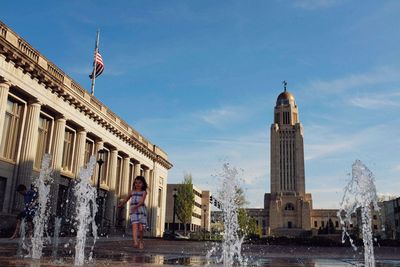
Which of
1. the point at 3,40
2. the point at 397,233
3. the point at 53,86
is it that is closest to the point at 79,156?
the point at 53,86

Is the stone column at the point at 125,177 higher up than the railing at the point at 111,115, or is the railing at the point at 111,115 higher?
the railing at the point at 111,115

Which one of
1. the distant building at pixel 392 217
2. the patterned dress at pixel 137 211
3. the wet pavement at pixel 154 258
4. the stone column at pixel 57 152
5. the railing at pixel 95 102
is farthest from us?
the distant building at pixel 392 217

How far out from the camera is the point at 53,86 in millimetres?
26297

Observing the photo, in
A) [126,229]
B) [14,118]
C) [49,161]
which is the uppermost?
[14,118]

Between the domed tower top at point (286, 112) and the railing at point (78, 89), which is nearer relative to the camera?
the railing at point (78, 89)

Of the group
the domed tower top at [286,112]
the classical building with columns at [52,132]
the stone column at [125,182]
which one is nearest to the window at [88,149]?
the classical building with columns at [52,132]

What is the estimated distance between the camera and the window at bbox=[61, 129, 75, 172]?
29.9 meters

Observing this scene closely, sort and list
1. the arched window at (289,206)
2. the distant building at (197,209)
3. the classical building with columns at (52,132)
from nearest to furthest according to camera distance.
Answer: the classical building with columns at (52,132)
the distant building at (197,209)
the arched window at (289,206)

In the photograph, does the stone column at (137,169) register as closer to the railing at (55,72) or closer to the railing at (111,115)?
the railing at (111,115)

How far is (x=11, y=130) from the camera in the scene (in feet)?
76.6

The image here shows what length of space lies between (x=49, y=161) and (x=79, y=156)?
13.8 feet

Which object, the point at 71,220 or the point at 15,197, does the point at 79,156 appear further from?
the point at 15,197

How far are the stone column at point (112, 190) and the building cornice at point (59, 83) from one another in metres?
2.20

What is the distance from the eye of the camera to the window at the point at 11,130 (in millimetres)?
22844
